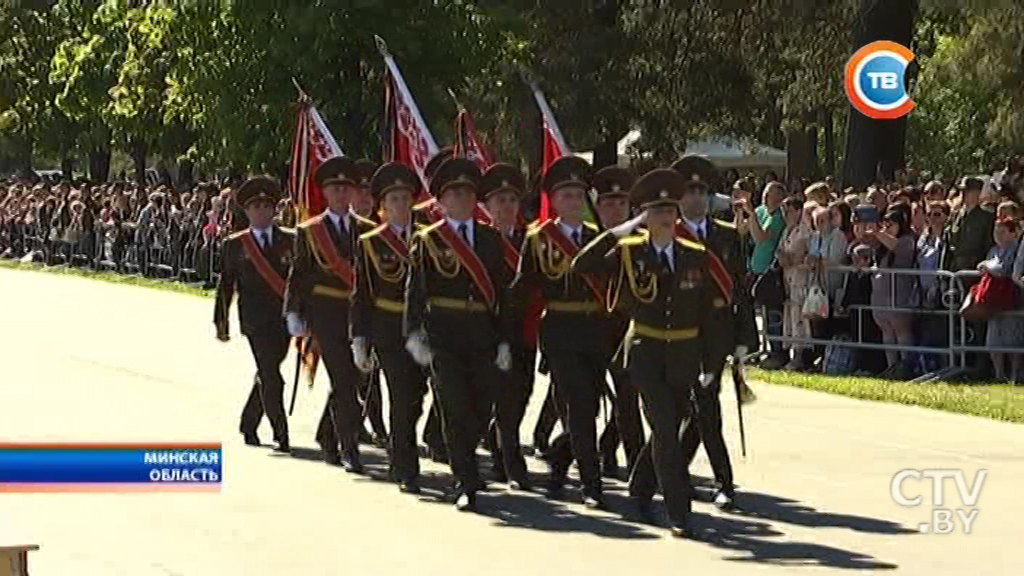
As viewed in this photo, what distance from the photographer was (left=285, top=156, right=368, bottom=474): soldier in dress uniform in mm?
14898

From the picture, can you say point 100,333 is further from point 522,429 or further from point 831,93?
point 831,93

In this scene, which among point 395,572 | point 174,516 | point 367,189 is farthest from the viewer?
point 367,189

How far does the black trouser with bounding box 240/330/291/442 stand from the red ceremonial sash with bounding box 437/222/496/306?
8.78 ft

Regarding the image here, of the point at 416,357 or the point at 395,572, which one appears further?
the point at 416,357

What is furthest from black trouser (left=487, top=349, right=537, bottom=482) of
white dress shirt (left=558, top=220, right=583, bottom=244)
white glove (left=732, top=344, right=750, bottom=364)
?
white glove (left=732, top=344, right=750, bottom=364)

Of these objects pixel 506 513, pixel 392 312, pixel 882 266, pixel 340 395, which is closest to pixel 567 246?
pixel 392 312

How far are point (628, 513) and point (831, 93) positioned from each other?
29028 millimetres

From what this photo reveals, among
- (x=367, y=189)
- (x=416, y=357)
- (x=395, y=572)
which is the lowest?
(x=395, y=572)

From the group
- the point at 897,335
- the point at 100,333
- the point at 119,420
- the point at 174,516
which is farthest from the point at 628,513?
the point at 100,333

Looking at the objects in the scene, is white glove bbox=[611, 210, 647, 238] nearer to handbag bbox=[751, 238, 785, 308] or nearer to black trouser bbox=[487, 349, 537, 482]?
black trouser bbox=[487, 349, 537, 482]

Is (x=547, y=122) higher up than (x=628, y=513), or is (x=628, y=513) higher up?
(x=547, y=122)

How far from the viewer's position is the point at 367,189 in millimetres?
15164

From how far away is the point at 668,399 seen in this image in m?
12.0

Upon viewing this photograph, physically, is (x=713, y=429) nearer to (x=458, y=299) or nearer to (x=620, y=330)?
(x=620, y=330)
